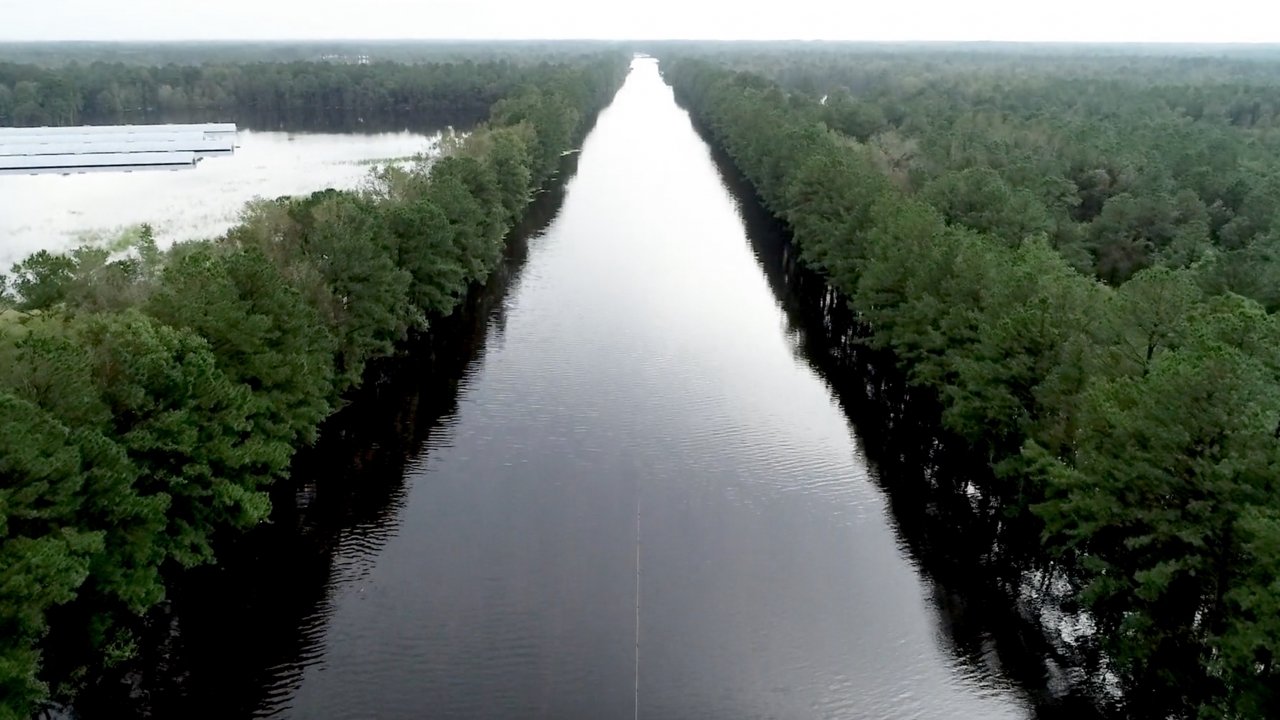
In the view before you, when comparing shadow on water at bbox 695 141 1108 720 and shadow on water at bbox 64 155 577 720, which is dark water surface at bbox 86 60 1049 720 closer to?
shadow on water at bbox 64 155 577 720

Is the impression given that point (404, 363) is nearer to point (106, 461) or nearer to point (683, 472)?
point (683, 472)

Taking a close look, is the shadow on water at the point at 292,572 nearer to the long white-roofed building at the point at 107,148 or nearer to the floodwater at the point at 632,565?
the floodwater at the point at 632,565

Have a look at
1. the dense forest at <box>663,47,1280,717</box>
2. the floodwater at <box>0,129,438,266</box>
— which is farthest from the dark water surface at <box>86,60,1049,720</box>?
the floodwater at <box>0,129,438,266</box>

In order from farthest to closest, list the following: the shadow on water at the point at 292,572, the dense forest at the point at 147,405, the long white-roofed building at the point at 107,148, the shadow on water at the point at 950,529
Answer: the long white-roofed building at the point at 107,148
the shadow on water at the point at 950,529
the shadow on water at the point at 292,572
the dense forest at the point at 147,405

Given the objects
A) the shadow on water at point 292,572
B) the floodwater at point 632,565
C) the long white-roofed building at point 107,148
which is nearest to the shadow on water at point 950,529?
the floodwater at point 632,565

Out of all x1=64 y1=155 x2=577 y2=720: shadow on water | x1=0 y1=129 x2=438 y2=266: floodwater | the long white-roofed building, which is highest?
the long white-roofed building

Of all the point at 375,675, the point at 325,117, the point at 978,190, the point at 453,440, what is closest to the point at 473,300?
the point at 453,440
